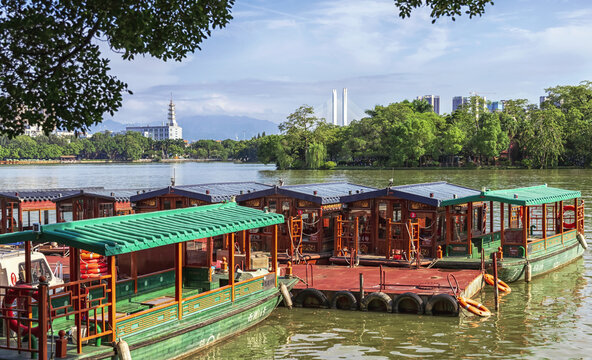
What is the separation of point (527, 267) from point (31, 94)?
20.4 metres

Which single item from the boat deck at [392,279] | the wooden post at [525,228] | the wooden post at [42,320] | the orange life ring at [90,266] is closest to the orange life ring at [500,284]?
the boat deck at [392,279]

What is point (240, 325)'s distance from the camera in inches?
771

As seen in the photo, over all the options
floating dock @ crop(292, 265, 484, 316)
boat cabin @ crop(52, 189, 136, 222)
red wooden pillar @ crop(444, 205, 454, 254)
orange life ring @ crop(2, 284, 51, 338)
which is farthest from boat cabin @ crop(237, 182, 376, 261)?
orange life ring @ crop(2, 284, 51, 338)

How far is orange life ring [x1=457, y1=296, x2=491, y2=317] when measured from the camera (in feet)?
70.6

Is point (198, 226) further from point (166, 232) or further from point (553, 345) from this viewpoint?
point (553, 345)

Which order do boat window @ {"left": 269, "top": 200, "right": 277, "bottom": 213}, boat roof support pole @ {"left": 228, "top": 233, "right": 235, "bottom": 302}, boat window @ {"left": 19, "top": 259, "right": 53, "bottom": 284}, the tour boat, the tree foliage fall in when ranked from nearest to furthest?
the tree foliage → boat roof support pole @ {"left": 228, "top": 233, "right": 235, "bottom": 302} → boat window @ {"left": 19, "top": 259, "right": 53, "bottom": 284} → the tour boat → boat window @ {"left": 269, "top": 200, "right": 277, "bottom": 213}

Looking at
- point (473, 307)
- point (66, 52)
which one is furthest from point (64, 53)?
point (473, 307)

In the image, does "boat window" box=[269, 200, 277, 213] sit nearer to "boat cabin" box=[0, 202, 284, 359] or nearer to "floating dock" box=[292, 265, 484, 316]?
"floating dock" box=[292, 265, 484, 316]

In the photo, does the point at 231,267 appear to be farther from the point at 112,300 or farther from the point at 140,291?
the point at 112,300

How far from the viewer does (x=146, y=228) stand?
1667 cm

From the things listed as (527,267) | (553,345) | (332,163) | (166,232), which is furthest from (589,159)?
(166,232)

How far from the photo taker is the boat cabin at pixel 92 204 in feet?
109

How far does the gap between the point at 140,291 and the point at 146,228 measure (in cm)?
258

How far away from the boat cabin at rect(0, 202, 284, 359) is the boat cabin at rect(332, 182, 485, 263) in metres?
6.83
